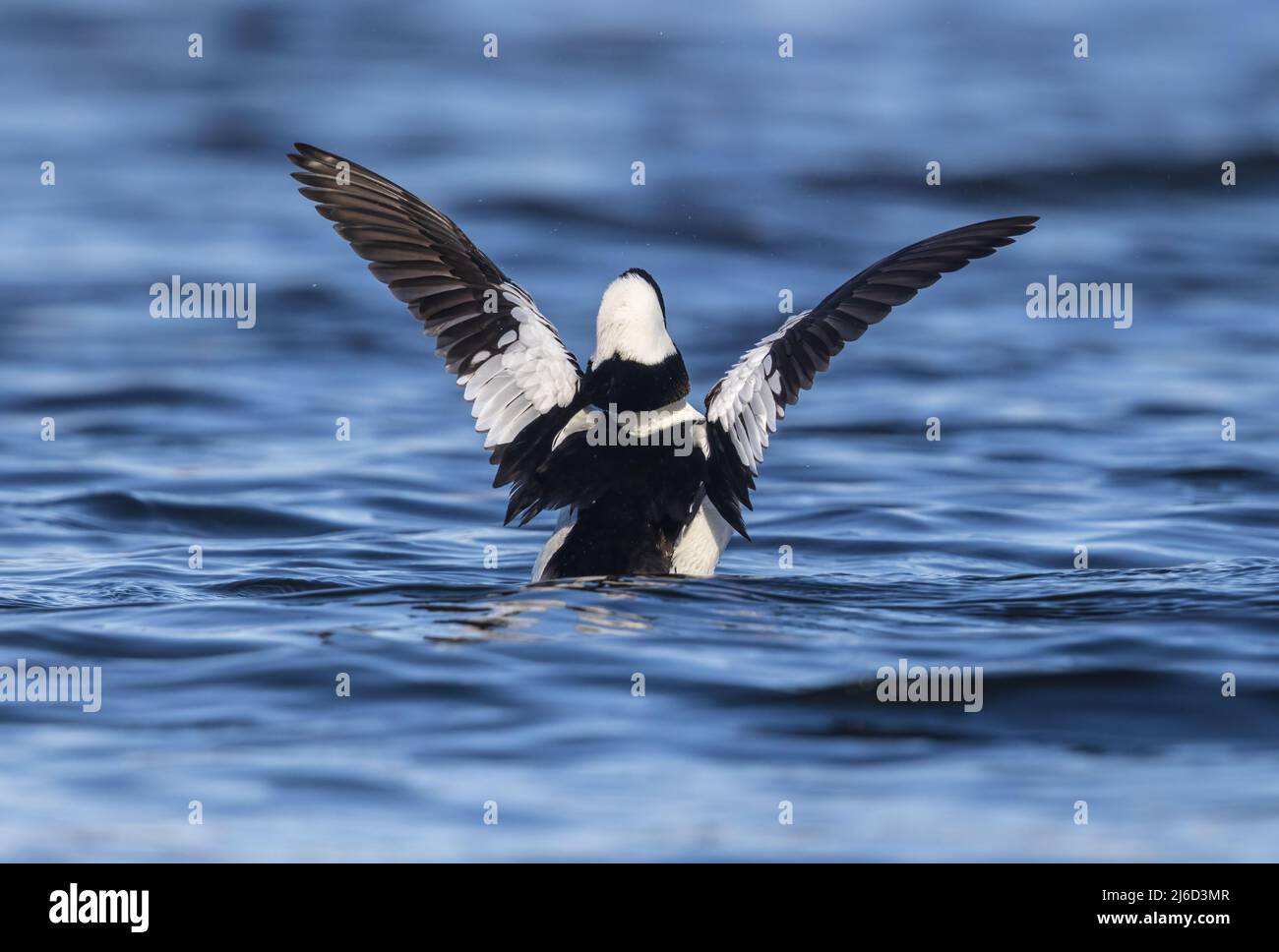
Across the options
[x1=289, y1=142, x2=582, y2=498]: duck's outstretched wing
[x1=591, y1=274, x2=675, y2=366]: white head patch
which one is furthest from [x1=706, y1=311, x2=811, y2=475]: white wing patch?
[x1=289, y1=142, x2=582, y2=498]: duck's outstretched wing

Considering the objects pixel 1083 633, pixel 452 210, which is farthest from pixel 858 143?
pixel 1083 633

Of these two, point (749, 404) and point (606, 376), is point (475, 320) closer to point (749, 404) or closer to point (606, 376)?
point (606, 376)

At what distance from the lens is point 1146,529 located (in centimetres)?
921

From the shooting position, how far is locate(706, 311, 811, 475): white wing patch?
294 inches

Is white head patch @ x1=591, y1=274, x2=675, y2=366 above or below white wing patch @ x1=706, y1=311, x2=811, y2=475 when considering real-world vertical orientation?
above

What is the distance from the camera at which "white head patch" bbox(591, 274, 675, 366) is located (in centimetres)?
720

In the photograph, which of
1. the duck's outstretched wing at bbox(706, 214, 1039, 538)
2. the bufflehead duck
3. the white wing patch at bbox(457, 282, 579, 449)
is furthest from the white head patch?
the duck's outstretched wing at bbox(706, 214, 1039, 538)

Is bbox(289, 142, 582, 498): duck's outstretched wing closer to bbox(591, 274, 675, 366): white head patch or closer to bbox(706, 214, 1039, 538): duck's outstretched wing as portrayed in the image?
bbox(591, 274, 675, 366): white head patch

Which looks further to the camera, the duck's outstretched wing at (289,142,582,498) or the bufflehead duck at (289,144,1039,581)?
the duck's outstretched wing at (289,142,582,498)

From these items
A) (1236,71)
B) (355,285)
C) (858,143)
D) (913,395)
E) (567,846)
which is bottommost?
(567,846)

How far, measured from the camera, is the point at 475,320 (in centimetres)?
749

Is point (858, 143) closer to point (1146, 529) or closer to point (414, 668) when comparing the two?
point (1146, 529)

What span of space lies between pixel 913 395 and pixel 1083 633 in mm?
5936

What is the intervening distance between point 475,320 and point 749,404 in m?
1.17
